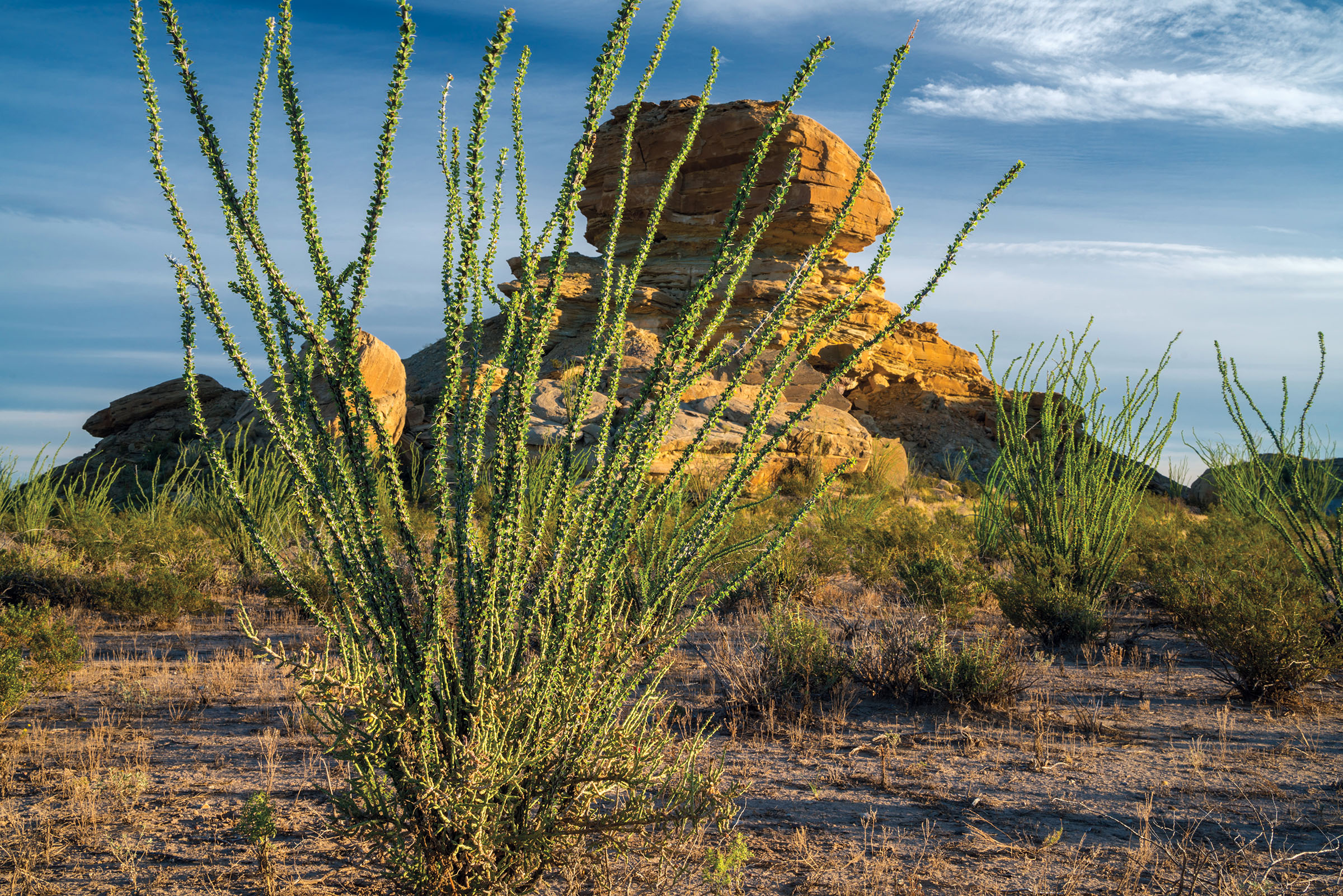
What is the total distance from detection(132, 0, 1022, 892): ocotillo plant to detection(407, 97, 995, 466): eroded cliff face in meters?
23.7

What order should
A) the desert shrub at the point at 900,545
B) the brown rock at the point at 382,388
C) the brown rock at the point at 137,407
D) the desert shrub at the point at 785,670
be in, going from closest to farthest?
the desert shrub at the point at 785,670 < the desert shrub at the point at 900,545 < the brown rock at the point at 382,388 < the brown rock at the point at 137,407

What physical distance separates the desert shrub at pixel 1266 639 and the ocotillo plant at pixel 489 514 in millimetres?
4264

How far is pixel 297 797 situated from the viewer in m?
3.45

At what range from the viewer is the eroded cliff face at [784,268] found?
27.6m

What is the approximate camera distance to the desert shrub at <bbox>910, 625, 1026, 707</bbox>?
485cm

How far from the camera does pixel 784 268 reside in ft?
93.7

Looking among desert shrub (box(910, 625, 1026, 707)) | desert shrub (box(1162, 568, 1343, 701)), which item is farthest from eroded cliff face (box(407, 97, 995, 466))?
desert shrub (box(910, 625, 1026, 707))

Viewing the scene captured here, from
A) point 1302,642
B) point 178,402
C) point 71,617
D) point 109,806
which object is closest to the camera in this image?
point 109,806

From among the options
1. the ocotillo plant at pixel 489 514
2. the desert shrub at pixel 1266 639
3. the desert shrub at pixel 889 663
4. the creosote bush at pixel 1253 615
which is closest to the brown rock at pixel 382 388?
the desert shrub at pixel 889 663

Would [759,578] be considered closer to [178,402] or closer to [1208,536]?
[1208,536]

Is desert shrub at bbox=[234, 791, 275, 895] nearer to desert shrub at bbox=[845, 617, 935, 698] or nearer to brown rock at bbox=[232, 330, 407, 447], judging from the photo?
desert shrub at bbox=[845, 617, 935, 698]

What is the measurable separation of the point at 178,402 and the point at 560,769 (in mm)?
27017

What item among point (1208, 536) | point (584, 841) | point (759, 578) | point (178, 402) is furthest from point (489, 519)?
point (178, 402)

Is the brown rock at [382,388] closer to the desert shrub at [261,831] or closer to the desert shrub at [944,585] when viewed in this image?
the desert shrub at [944,585]
